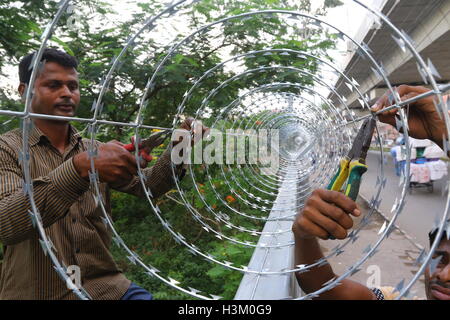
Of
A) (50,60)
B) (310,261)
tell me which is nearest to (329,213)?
(310,261)

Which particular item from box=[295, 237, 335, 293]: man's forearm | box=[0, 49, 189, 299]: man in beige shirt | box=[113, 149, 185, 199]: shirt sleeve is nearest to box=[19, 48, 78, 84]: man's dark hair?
box=[0, 49, 189, 299]: man in beige shirt

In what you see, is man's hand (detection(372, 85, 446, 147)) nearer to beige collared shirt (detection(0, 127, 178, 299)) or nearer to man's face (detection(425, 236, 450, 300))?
man's face (detection(425, 236, 450, 300))

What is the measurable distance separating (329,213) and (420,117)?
59 centimetres

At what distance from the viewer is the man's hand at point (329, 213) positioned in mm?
1204

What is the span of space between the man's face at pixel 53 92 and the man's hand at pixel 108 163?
0.79 meters

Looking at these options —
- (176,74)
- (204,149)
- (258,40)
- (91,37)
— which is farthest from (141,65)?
(258,40)

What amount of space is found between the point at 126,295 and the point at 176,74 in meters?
3.05

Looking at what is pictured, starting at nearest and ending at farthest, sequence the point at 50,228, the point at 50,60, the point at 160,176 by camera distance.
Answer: the point at 50,228, the point at 50,60, the point at 160,176

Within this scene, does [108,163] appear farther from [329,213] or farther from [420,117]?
[420,117]

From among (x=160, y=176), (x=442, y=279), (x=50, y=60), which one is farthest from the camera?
(x=160, y=176)

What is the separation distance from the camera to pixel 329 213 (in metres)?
1.22

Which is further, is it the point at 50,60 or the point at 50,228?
the point at 50,60

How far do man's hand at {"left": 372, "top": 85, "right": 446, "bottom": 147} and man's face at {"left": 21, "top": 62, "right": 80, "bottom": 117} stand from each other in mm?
1689

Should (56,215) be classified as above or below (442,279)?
above
